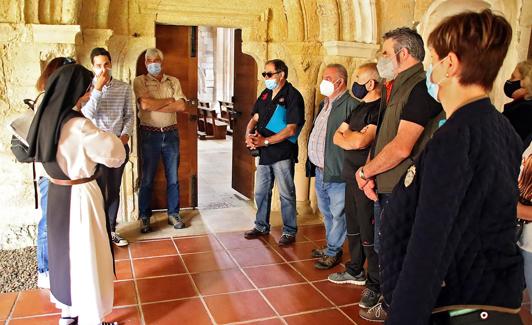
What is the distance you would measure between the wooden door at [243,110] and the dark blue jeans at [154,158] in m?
1.14

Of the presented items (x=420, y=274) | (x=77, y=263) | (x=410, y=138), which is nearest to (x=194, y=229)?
(x=77, y=263)

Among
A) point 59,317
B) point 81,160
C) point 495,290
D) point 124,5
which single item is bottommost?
point 59,317

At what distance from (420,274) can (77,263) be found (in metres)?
1.80

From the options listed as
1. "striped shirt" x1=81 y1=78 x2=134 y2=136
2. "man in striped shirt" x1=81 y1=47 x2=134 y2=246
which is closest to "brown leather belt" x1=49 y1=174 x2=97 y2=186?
"man in striped shirt" x1=81 y1=47 x2=134 y2=246

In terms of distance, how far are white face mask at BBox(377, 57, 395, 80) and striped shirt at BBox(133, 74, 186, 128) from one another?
86.1 inches

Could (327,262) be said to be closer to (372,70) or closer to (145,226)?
(372,70)

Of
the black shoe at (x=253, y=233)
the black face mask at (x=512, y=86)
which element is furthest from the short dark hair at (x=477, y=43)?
the black shoe at (x=253, y=233)

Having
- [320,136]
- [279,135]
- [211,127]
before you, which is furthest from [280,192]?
[211,127]

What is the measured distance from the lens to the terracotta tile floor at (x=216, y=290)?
8.78 feet

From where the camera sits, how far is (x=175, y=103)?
13.2 feet

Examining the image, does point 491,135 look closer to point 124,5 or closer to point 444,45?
point 444,45

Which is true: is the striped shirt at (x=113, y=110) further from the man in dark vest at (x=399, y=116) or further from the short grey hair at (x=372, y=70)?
the man in dark vest at (x=399, y=116)

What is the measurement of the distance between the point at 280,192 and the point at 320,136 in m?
0.74

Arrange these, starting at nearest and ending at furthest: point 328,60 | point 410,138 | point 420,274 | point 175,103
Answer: point 420,274, point 410,138, point 175,103, point 328,60
